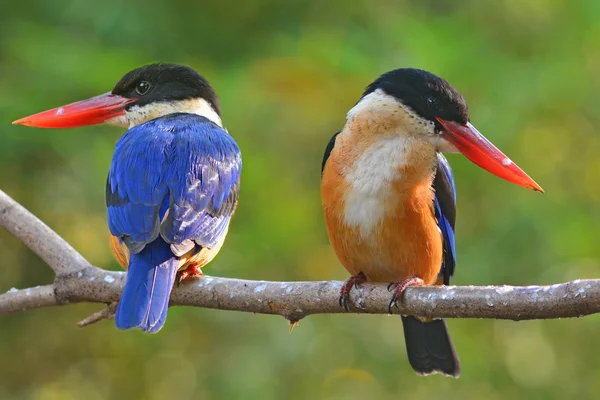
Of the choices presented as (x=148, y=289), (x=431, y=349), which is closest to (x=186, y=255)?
(x=148, y=289)

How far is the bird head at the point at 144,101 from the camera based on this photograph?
4219 mm

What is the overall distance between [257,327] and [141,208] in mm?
2165

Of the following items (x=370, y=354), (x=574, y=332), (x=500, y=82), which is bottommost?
(x=370, y=354)

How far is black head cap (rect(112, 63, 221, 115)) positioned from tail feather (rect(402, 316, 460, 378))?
144 centimetres

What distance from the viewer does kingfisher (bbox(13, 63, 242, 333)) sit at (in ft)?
10.3

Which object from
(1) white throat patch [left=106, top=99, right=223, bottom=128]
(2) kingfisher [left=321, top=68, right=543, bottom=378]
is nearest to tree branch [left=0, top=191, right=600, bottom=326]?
(2) kingfisher [left=321, top=68, right=543, bottom=378]

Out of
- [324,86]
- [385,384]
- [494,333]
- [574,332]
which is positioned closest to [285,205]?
[324,86]

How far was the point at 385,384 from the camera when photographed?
5.51m

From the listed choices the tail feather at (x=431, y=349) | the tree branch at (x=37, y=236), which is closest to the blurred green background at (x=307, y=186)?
the tail feather at (x=431, y=349)

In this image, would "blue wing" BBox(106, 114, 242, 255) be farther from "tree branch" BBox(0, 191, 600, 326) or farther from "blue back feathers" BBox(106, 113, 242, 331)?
"tree branch" BBox(0, 191, 600, 326)

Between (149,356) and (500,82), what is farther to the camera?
(149,356)

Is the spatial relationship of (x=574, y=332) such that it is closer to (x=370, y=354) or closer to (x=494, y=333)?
(x=494, y=333)

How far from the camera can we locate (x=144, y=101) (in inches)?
167

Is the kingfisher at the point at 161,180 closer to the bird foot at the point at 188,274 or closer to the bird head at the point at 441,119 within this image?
the bird foot at the point at 188,274
